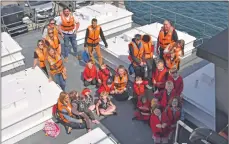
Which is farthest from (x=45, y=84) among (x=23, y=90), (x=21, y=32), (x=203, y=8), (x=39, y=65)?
(x=203, y=8)

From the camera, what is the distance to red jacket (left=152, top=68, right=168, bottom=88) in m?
7.57

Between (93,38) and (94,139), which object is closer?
(94,139)

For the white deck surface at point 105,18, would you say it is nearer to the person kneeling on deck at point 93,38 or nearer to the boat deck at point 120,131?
the person kneeling on deck at point 93,38

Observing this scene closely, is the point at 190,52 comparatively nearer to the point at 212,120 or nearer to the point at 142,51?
the point at 142,51

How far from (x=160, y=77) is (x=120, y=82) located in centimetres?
98

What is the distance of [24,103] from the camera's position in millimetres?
7469

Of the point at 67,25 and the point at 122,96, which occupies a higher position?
the point at 67,25

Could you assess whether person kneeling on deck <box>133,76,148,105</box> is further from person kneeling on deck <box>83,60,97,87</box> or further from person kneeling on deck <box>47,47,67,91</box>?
person kneeling on deck <box>47,47,67,91</box>

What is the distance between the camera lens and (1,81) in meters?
8.20

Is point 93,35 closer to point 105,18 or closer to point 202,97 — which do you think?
point 105,18

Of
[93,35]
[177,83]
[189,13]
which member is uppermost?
[93,35]

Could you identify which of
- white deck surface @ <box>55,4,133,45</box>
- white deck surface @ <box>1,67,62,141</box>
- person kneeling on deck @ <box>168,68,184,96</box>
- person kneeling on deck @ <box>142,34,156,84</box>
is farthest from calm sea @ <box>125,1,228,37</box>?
person kneeling on deck @ <box>168,68,184,96</box>

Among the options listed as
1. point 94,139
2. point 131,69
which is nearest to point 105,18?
point 131,69

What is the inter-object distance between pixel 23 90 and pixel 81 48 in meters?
3.34
